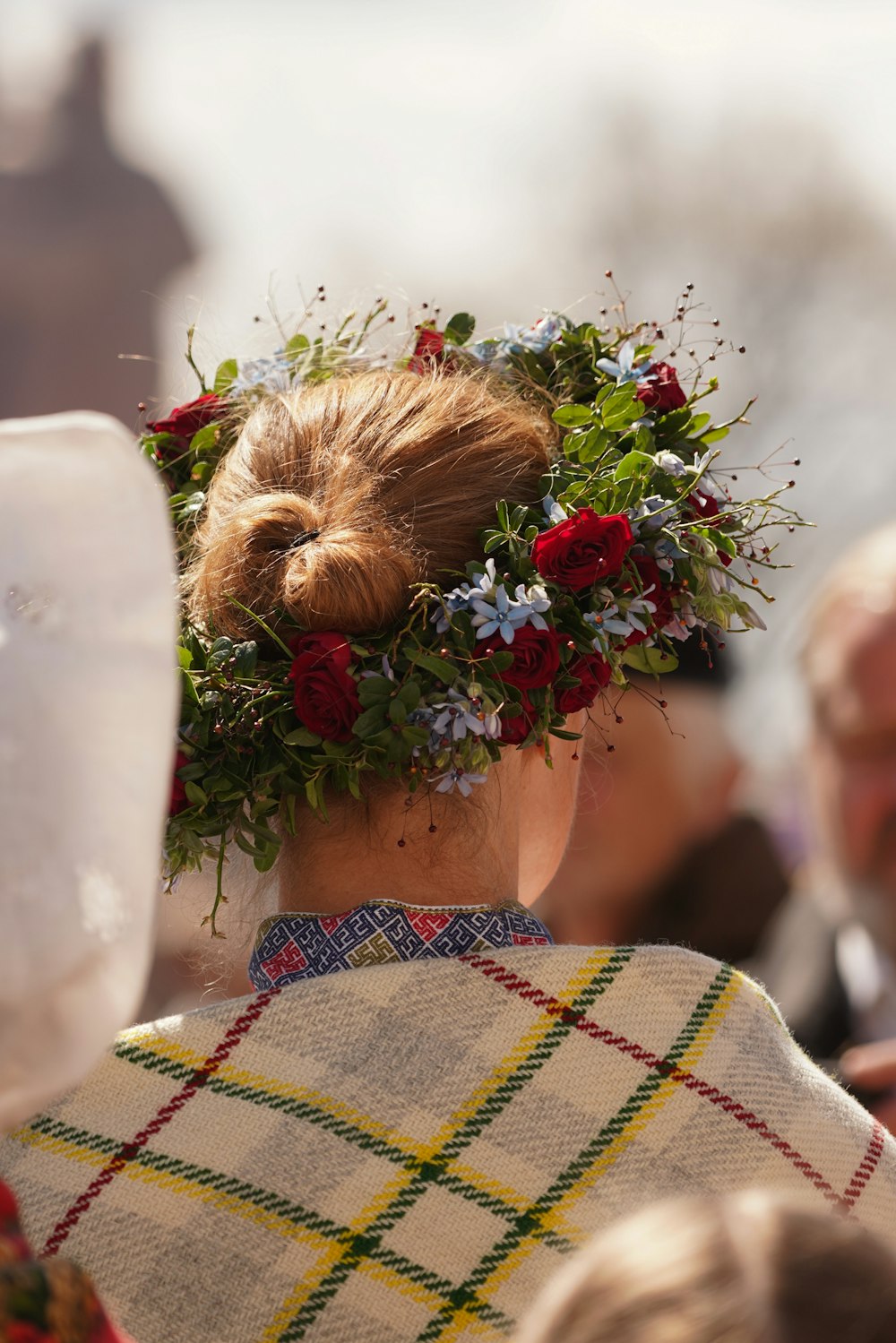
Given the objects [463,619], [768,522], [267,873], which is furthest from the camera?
[768,522]

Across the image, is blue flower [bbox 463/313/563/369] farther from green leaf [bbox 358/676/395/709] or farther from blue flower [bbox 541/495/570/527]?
green leaf [bbox 358/676/395/709]

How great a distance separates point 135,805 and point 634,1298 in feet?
1.38

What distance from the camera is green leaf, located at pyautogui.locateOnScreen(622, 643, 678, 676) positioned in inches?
70.0

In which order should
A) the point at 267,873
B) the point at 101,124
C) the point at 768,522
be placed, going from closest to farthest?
the point at 267,873 < the point at 768,522 < the point at 101,124

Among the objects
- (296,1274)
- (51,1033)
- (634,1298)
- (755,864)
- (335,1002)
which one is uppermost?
(51,1033)

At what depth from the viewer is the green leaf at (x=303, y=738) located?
5.15ft

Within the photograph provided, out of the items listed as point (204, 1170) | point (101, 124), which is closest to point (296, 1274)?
point (204, 1170)

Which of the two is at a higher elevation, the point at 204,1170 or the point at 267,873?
the point at 267,873

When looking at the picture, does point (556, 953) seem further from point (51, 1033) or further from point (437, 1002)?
point (51, 1033)

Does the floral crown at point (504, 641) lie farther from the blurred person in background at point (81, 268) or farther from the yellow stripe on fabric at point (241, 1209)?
the blurred person in background at point (81, 268)

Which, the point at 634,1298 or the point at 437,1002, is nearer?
the point at 634,1298

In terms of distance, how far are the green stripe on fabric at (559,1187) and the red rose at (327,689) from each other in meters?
0.50

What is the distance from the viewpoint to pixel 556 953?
4.97 feet

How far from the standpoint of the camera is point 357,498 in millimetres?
1630
